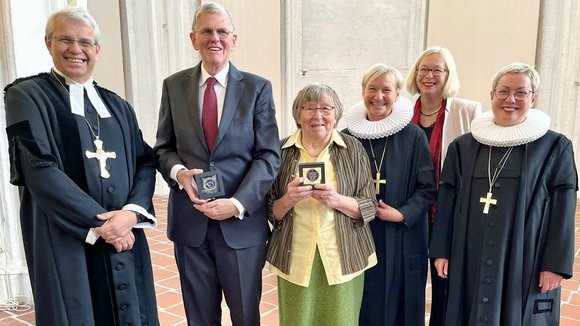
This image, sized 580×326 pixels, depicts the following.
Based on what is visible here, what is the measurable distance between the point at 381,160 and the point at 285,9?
6.28 meters

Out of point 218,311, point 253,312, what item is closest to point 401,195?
point 253,312

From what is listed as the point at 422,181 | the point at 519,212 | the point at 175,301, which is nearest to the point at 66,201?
the point at 422,181

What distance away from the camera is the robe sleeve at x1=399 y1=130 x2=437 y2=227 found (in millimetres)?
2461

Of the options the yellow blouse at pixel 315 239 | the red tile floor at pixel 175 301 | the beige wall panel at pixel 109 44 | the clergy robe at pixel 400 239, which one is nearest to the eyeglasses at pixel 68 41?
the yellow blouse at pixel 315 239

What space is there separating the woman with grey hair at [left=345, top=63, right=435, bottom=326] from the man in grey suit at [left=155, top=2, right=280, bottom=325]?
1.92 feet

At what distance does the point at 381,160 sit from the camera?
2.50m

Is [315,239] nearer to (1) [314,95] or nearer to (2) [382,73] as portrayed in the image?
(1) [314,95]

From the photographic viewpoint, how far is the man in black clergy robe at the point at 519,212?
215 centimetres

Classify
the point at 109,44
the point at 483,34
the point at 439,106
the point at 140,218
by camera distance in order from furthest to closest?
1. the point at 483,34
2. the point at 109,44
3. the point at 439,106
4. the point at 140,218

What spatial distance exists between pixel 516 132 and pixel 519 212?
1.22 ft

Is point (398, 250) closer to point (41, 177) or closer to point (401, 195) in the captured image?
point (401, 195)

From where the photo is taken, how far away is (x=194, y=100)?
7.47ft

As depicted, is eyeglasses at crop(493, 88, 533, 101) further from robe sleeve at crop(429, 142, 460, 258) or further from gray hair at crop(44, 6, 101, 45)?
gray hair at crop(44, 6, 101, 45)

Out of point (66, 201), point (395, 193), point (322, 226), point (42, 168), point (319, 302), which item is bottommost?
point (319, 302)
